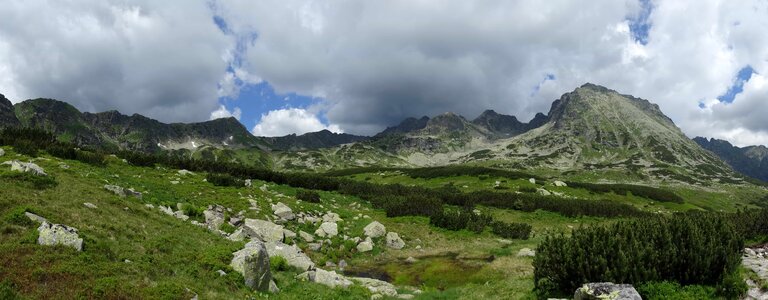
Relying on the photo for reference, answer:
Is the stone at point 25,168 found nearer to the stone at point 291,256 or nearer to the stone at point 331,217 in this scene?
the stone at point 291,256

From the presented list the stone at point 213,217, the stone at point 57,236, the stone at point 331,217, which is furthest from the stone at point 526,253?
the stone at point 57,236

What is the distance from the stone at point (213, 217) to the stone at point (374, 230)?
10904 mm

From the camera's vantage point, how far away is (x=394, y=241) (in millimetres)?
33062

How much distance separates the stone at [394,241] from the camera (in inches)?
1287

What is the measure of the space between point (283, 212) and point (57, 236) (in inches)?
833

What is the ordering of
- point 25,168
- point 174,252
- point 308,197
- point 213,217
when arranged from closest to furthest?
1. point 174,252
2. point 25,168
3. point 213,217
4. point 308,197

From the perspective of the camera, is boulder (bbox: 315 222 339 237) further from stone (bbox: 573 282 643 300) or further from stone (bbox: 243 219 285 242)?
stone (bbox: 573 282 643 300)

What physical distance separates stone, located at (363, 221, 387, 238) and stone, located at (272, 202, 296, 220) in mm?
6186

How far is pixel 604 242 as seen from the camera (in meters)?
14.9

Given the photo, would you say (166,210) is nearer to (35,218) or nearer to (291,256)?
(291,256)

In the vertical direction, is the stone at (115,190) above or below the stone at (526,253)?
above

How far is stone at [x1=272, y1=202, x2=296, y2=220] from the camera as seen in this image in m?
34.3

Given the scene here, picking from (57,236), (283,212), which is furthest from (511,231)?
(57,236)

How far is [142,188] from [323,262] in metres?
16.0
